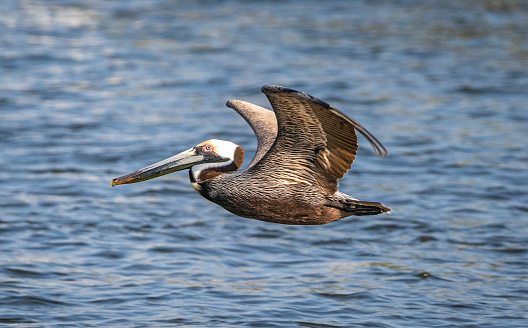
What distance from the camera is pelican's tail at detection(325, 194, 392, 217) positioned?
665 centimetres

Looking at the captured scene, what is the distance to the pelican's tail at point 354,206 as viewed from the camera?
6.65 meters

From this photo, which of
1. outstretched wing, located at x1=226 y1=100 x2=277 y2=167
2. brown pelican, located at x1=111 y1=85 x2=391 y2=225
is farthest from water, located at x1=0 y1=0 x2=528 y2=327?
outstretched wing, located at x1=226 y1=100 x2=277 y2=167

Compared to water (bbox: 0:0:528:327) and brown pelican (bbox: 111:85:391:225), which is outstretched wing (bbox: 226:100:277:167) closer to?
brown pelican (bbox: 111:85:391:225)

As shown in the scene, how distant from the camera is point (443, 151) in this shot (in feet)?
39.4

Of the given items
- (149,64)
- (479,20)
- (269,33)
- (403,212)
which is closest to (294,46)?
(269,33)

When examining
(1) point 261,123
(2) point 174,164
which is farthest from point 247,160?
(2) point 174,164

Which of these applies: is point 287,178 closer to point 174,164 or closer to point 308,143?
point 308,143

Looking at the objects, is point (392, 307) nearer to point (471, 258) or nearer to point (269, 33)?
point (471, 258)

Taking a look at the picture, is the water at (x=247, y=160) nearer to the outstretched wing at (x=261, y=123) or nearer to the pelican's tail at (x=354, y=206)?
the pelican's tail at (x=354, y=206)

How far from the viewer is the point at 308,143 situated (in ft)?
21.7

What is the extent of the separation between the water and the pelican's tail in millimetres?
1244

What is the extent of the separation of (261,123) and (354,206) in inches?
57.1

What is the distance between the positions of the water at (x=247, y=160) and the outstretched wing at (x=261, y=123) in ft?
4.59

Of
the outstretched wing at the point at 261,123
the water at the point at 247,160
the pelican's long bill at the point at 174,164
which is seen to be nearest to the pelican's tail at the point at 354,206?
the outstretched wing at the point at 261,123
